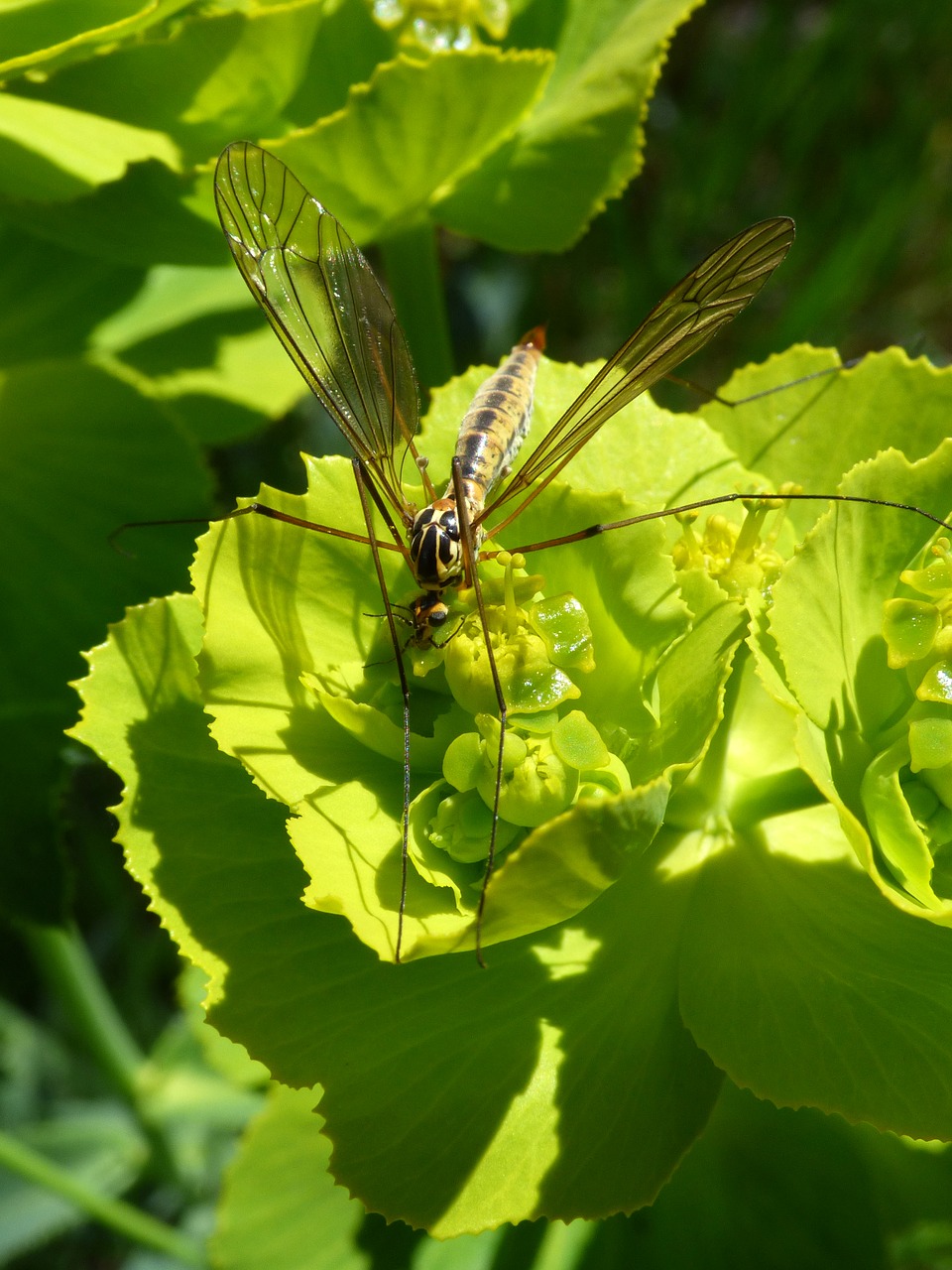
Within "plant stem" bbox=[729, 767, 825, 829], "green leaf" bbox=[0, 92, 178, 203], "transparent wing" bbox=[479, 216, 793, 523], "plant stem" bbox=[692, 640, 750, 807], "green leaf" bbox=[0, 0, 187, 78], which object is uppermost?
"green leaf" bbox=[0, 0, 187, 78]

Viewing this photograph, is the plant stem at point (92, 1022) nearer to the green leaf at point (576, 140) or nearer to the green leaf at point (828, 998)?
the green leaf at point (828, 998)

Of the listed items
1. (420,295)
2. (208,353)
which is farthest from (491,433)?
(208,353)

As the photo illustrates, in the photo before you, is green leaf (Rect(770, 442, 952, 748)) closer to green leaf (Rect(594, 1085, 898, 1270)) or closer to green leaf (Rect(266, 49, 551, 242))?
green leaf (Rect(266, 49, 551, 242))

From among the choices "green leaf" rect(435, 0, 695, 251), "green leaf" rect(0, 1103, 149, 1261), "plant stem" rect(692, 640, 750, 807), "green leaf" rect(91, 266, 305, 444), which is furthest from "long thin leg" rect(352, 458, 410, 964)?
"green leaf" rect(0, 1103, 149, 1261)

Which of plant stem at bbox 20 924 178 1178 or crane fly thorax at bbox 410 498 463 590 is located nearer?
crane fly thorax at bbox 410 498 463 590

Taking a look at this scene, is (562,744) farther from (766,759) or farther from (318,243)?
(318,243)

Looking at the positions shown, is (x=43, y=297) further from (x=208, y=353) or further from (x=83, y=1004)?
(x=83, y=1004)
